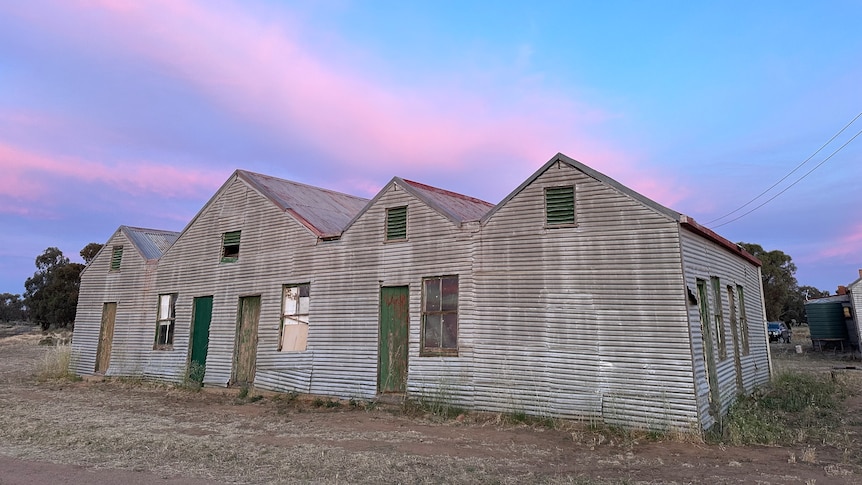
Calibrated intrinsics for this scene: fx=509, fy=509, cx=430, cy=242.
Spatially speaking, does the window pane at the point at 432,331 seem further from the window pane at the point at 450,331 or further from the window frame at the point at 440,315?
the window pane at the point at 450,331

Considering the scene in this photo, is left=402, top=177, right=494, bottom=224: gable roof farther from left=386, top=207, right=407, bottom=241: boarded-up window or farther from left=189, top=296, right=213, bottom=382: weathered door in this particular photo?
left=189, top=296, right=213, bottom=382: weathered door

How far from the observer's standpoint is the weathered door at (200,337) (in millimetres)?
15312

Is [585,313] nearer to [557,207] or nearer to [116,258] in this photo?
[557,207]

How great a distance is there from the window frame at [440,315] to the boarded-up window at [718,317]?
540cm


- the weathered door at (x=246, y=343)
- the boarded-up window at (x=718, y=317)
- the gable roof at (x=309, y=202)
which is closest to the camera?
the boarded-up window at (x=718, y=317)

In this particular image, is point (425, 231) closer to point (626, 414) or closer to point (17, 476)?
point (626, 414)

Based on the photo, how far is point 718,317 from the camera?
36.3 feet

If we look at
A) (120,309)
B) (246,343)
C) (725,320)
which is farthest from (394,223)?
(120,309)

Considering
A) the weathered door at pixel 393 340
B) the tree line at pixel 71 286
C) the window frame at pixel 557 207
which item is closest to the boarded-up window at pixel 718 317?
the window frame at pixel 557 207

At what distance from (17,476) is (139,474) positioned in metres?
1.44

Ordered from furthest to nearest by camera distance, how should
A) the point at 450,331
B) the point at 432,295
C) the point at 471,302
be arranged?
the point at 432,295, the point at 450,331, the point at 471,302

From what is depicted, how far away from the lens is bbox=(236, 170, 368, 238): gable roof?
14609 mm

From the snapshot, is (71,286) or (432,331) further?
(71,286)

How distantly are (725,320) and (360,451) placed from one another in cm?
860
